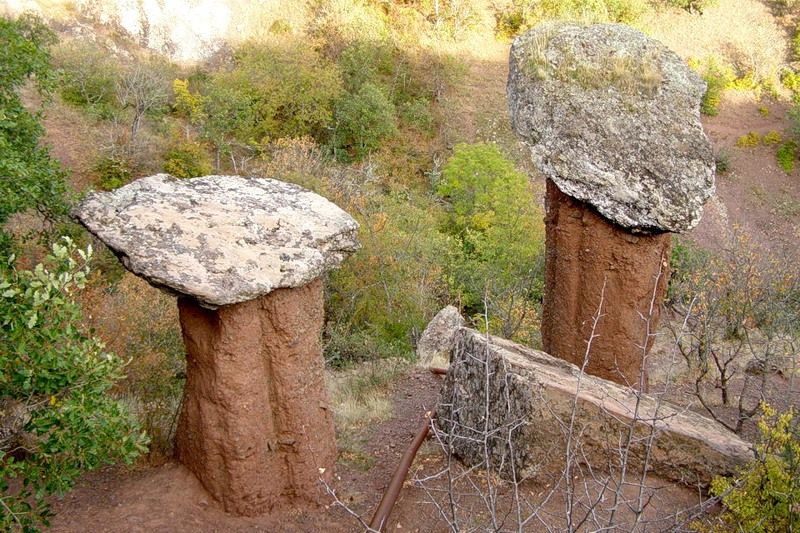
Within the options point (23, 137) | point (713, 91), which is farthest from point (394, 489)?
point (713, 91)

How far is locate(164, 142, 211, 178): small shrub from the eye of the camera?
21031mm

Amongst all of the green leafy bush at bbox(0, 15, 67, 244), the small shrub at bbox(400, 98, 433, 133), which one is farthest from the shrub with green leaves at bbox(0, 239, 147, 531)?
the small shrub at bbox(400, 98, 433, 133)

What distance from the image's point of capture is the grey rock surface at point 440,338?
1033 centimetres

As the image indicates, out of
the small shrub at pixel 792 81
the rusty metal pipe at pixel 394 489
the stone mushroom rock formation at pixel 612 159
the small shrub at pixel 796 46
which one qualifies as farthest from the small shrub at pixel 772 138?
the rusty metal pipe at pixel 394 489

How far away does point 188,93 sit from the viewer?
25.8 meters

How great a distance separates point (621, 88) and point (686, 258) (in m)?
12.7

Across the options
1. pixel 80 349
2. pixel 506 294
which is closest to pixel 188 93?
pixel 506 294

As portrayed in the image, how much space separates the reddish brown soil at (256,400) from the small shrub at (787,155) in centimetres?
2841

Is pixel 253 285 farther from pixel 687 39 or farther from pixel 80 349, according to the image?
pixel 687 39

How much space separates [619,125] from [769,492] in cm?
334

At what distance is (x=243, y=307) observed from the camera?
4793mm

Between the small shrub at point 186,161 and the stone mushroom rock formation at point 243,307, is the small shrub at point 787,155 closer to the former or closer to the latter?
the small shrub at point 186,161

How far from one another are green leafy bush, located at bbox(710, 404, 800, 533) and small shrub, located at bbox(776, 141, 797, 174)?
27.1 meters

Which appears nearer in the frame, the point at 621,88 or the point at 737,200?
the point at 621,88
